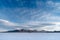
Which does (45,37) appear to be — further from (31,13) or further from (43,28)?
(31,13)

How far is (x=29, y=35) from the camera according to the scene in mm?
929

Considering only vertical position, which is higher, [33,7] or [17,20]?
[33,7]

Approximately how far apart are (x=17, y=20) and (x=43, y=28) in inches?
12.7

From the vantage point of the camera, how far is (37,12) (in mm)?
915

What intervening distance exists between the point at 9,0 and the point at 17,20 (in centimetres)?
26

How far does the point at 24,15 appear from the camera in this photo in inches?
36.0

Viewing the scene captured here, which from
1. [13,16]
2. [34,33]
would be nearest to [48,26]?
[34,33]

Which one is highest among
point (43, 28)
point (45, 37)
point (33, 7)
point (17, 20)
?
point (33, 7)

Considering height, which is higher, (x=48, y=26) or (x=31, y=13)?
(x=31, y=13)

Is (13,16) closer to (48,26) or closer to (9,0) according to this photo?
(9,0)

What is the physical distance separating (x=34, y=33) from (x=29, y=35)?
67 millimetres

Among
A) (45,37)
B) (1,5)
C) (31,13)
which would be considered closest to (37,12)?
(31,13)

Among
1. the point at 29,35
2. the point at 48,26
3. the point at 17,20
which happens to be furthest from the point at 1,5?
the point at 48,26

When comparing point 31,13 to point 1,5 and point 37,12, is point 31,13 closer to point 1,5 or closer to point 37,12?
point 37,12
